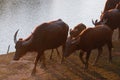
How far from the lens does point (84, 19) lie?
61.4m

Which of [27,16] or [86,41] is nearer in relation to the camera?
[86,41]

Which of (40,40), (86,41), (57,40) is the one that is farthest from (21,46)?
(86,41)

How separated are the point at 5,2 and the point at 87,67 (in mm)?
59644

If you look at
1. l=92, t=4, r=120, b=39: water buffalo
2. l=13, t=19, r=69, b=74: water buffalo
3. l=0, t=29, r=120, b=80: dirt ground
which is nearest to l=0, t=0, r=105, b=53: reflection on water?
l=0, t=29, r=120, b=80: dirt ground

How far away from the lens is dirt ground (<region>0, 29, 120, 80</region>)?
1463 centimetres

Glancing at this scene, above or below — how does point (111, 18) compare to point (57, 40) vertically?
above

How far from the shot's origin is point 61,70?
15664mm

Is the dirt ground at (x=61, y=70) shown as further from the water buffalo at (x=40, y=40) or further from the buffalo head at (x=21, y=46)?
the buffalo head at (x=21, y=46)

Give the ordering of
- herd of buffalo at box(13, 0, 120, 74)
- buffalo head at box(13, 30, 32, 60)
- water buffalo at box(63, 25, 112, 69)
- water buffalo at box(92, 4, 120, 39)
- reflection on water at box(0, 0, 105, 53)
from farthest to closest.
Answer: reflection on water at box(0, 0, 105, 53)
water buffalo at box(92, 4, 120, 39)
water buffalo at box(63, 25, 112, 69)
herd of buffalo at box(13, 0, 120, 74)
buffalo head at box(13, 30, 32, 60)

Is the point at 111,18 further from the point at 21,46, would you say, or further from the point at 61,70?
the point at 21,46

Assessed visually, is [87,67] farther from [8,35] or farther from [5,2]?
[5,2]

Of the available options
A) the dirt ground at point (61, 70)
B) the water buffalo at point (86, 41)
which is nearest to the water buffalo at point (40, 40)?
the dirt ground at point (61, 70)

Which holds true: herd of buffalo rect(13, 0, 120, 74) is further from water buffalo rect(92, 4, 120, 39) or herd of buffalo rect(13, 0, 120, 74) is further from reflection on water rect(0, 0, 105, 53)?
reflection on water rect(0, 0, 105, 53)

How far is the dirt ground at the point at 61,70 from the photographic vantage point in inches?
576
